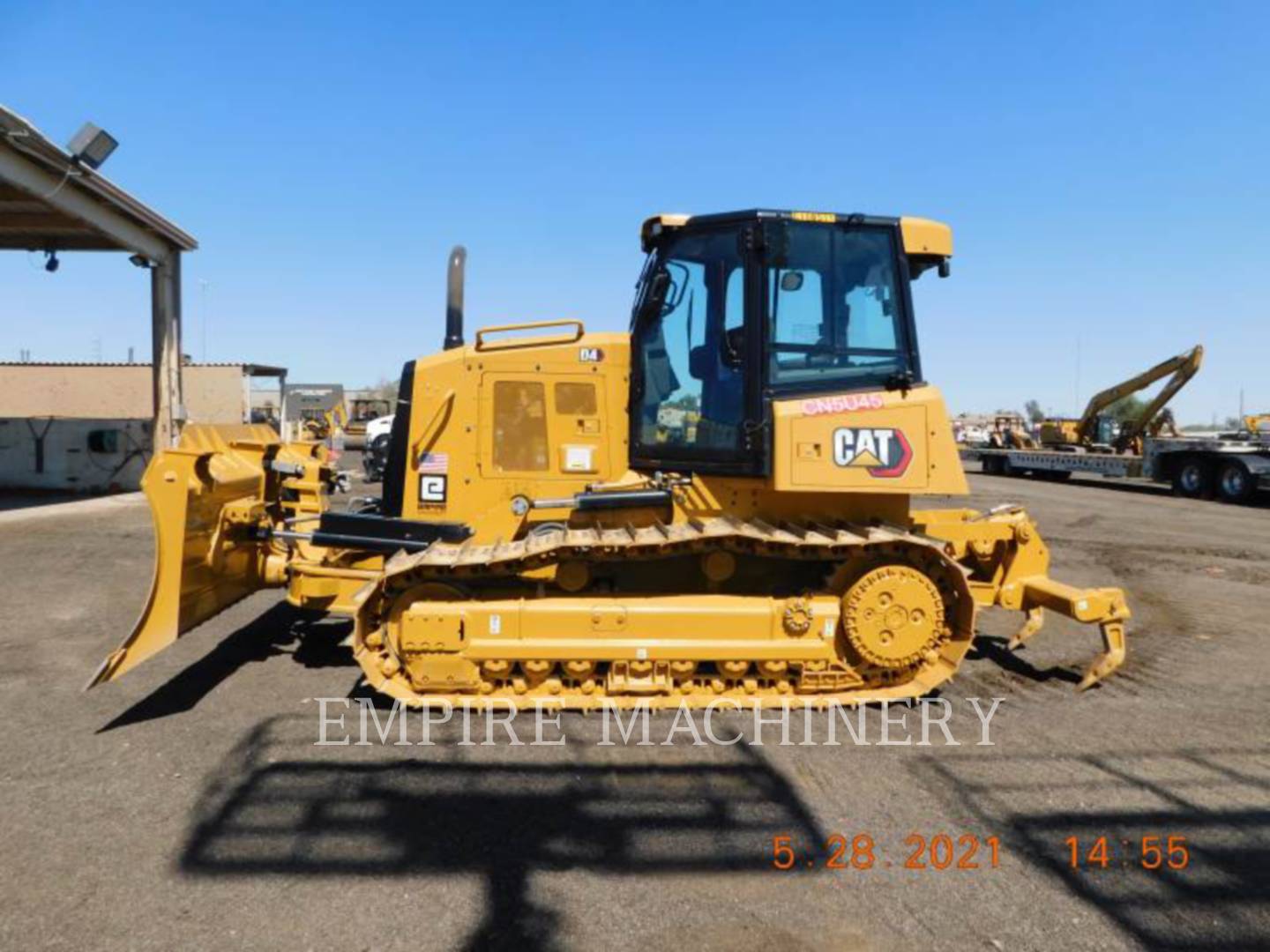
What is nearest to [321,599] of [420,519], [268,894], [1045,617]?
[420,519]

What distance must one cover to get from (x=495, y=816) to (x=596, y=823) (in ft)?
1.54

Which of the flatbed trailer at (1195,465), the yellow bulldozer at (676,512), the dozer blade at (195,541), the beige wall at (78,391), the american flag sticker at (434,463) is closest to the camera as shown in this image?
the dozer blade at (195,541)

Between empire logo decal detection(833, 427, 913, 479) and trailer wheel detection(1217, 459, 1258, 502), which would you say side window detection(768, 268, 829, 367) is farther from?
trailer wheel detection(1217, 459, 1258, 502)

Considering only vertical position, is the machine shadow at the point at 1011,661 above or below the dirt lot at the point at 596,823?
above

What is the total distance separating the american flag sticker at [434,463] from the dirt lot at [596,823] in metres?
1.56

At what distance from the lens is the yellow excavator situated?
2364 cm

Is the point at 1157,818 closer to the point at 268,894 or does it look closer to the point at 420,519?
the point at 268,894

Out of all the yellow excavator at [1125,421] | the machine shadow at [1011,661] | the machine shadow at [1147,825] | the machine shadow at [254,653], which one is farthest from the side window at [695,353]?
the yellow excavator at [1125,421]

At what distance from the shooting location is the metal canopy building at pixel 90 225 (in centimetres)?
1311

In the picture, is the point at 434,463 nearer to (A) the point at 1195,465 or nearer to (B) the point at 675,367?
(B) the point at 675,367

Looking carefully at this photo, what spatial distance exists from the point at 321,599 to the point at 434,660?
1171 mm

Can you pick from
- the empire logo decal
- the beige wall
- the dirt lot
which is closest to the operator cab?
the empire logo decal

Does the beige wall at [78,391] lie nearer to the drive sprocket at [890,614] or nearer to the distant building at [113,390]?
the distant building at [113,390]

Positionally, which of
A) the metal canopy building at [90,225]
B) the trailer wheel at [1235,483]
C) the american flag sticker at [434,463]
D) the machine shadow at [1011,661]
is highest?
the metal canopy building at [90,225]
